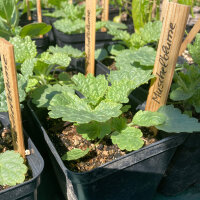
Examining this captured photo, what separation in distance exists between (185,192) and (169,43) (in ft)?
2.63

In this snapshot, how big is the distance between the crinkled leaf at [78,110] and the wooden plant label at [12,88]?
12 centimetres

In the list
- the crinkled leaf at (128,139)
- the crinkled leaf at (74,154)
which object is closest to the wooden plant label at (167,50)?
the crinkled leaf at (128,139)

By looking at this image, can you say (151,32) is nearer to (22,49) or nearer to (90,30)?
(90,30)

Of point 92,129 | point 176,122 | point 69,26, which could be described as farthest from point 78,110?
point 69,26

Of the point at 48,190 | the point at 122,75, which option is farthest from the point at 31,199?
the point at 122,75

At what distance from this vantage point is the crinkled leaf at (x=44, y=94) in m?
1.07

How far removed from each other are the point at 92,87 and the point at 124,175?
15.1 inches

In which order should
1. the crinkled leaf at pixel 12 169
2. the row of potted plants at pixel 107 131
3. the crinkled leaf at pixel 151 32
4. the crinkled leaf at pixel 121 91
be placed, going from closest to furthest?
the crinkled leaf at pixel 12 169, the row of potted plants at pixel 107 131, the crinkled leaf at pixel 121 91, the crinkled leaf at pixel 151 32

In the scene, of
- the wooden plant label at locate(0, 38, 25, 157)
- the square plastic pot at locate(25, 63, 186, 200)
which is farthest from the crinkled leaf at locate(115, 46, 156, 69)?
the wooden plant label at locate(0, 38, 25, 157)

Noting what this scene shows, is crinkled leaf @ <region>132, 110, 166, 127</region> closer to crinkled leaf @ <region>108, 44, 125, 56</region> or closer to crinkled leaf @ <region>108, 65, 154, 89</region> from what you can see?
crinkled leaf @ <region>108, 65, 154, 89</region>

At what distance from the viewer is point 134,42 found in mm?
1544

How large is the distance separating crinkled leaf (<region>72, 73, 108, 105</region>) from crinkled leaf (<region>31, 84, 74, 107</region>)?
3.8 inches

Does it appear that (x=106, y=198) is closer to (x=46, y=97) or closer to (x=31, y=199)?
(x=31, y=199)

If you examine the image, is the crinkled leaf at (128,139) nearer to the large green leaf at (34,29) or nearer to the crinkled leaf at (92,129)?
the crinkled leaf at (92,129)
